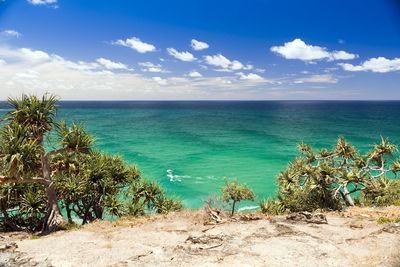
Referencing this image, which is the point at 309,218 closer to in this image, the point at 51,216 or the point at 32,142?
the point at 51,216

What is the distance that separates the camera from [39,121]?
38.3 feet

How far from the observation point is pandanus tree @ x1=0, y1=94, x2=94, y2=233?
10.3 m

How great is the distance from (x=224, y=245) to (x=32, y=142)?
10.9 meters

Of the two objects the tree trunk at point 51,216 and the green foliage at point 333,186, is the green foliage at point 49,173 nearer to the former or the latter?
the tree trunk at point 51,216

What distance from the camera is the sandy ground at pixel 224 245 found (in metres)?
7.23

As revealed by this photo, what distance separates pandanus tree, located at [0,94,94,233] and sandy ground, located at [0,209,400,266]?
2798mm

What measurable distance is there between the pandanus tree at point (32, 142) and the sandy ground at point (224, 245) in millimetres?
2798

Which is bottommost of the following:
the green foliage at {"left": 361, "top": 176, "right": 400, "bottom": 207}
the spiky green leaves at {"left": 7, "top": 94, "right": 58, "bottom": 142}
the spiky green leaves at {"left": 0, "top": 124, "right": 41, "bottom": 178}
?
the green foliage at {"left": 361, "top": 176, "right": 400, "bottom": 207}

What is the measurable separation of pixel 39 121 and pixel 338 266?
1513cm

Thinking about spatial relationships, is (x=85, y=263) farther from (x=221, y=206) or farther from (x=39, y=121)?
(x=221, y=206)

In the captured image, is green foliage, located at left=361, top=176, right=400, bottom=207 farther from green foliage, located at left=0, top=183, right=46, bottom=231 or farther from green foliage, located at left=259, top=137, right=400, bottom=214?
green foliage, located at left=0, top=183, right=46, bottom=231

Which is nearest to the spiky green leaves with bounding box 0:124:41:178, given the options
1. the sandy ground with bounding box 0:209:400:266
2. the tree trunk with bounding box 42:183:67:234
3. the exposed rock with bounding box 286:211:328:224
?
the tree trunk with bounding box 42:183:67:234

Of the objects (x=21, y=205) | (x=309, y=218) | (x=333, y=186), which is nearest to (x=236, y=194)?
(x=309, y=218)

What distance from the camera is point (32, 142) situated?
10969 millimetres
